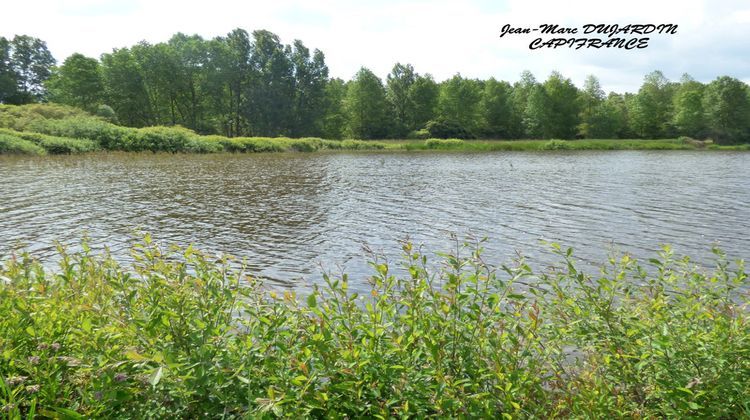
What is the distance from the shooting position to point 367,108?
4080 inches

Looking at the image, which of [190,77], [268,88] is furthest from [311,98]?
[190,77]

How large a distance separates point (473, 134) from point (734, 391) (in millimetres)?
105963

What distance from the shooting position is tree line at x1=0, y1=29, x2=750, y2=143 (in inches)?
3351

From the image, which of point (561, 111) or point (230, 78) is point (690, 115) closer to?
point (561, 111)

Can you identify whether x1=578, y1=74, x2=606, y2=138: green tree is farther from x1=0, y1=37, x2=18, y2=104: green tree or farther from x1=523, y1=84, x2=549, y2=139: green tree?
x1=0, y1=37, x2=18, y2=104: green tree

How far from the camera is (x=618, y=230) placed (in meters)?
16.8

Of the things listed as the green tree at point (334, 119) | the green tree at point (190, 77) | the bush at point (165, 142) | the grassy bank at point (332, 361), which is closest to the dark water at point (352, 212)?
the grassy bank at point (332, 361)

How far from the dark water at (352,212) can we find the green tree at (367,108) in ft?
225

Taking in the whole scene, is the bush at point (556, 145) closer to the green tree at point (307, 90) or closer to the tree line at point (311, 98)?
the tree line at point (311, 98)

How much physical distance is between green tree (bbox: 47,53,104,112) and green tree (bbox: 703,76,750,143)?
118569 mm

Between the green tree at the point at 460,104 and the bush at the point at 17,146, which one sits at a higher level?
the green tree at the point at 460,104

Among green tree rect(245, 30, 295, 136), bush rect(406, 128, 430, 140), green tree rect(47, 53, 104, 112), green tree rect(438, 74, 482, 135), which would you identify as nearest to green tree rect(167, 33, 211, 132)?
green tree rect(245, 30, 295, 136)

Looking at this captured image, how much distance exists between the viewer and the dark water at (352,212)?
14242 millimetres

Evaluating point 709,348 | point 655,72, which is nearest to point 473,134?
point 655,72
